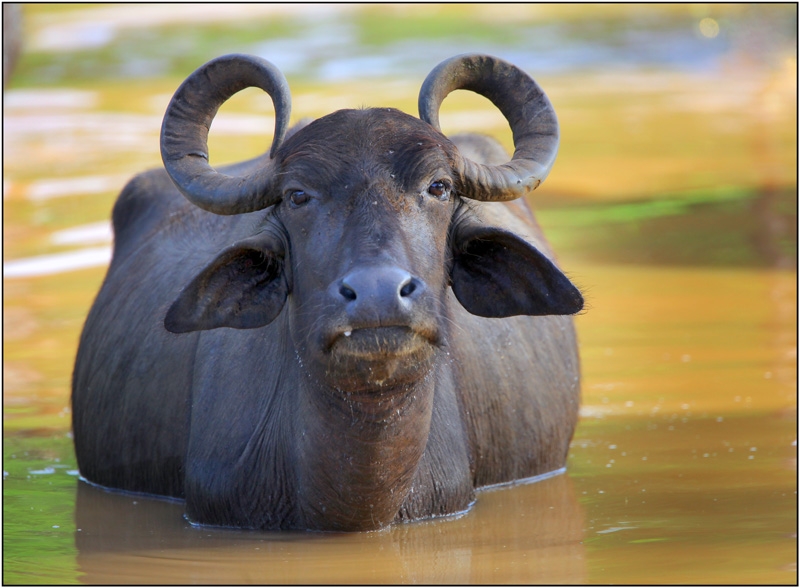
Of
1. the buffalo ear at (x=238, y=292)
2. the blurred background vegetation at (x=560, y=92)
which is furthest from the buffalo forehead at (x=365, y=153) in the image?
the blurred background vegetation at (x=560, y=92)

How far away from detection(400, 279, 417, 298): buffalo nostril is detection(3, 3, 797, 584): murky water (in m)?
1.31

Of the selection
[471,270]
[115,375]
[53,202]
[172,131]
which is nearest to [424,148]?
[471,270]

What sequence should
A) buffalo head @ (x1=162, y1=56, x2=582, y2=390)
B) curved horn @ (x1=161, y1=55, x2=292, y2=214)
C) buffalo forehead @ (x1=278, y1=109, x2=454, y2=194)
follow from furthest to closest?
curved horn @ (x1=161, y1=55, x2=292, y2=214)
buffalo forehead @ (x1=278, y1=109, x2=454, y2=194)
buffalo head @ (x1=162, y1=56, x2=582, y2=390)

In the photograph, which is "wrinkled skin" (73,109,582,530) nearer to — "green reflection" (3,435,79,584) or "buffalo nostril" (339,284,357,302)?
"buffalo nostril" (339,284,357,302)

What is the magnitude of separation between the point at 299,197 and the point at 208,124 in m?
0.77

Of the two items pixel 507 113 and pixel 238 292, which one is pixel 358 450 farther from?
pixel 507 113

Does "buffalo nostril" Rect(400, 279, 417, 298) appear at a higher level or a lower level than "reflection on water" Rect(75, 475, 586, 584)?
higher

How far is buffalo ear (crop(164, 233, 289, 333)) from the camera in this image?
6.55 m

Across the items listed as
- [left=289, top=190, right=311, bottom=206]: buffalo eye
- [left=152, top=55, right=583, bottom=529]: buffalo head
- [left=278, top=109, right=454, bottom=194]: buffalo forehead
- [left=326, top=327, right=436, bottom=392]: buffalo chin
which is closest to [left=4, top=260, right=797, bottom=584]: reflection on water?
[left=152, top=55, right=583, bottom=529]: buffalo head

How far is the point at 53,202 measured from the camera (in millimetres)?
17922

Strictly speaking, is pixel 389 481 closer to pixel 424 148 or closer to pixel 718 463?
pixel 424 148

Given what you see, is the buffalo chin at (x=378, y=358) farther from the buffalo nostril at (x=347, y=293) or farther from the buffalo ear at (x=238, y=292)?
the buffalo ear at (x=238, y=292)

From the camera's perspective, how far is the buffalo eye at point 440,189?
6383mm

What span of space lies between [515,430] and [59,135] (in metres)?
17.0
